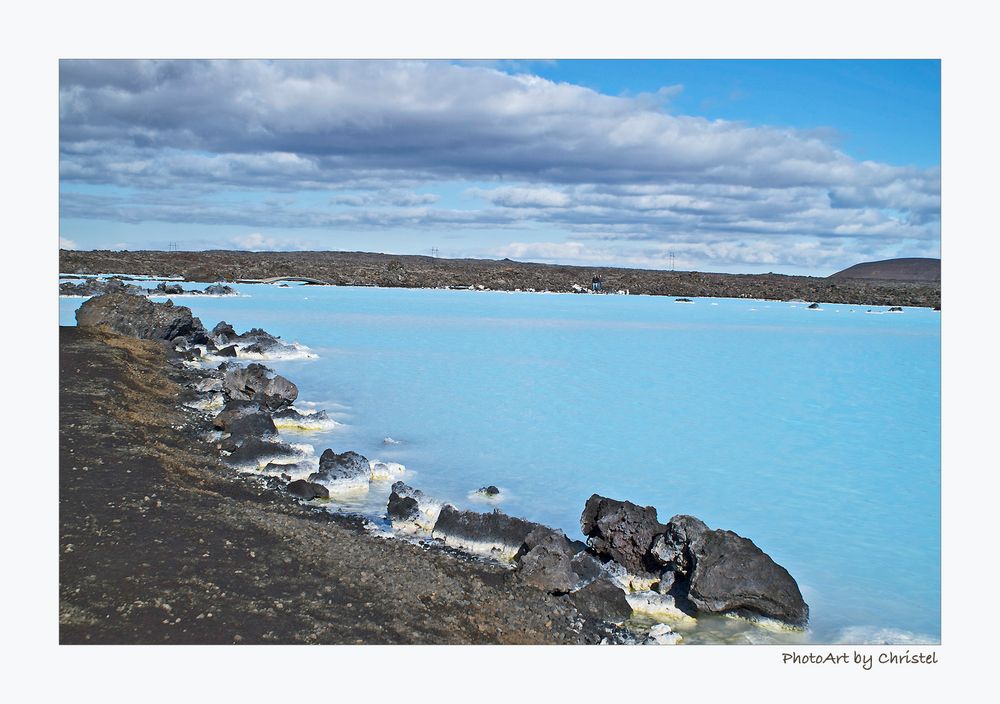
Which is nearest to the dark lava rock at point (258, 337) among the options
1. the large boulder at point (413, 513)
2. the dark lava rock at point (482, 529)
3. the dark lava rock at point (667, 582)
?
the large boulder at point (413, 513)

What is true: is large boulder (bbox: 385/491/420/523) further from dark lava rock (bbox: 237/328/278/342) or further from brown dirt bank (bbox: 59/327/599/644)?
dark lava rock (bbox: 237/328/278/342)

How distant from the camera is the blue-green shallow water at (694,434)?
6352 millimetres

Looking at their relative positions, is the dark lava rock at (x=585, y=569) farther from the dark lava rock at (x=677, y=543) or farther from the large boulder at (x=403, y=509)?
the large boulder at (x=403, y=509)

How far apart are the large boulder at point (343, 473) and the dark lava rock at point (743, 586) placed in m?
3.27

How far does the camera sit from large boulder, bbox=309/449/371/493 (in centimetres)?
693

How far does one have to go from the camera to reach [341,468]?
7.05 m

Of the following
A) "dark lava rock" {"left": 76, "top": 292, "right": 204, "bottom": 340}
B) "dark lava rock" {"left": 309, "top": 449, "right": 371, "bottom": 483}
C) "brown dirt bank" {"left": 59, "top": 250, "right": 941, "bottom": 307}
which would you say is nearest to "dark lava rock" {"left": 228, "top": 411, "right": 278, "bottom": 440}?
"dark lava rock" {"left": 309, "top": 449, "right": 371, "bottom": 483}

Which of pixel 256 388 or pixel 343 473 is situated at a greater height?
pixel 256 388

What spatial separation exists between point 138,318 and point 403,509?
13.2 meters

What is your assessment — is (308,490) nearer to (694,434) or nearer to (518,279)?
(694,434)

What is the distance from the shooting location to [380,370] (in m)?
15.4

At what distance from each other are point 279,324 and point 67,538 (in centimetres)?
2028

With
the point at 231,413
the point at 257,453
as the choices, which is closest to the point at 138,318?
the point at 231,413

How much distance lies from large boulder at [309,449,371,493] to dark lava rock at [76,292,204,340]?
10963 mm
